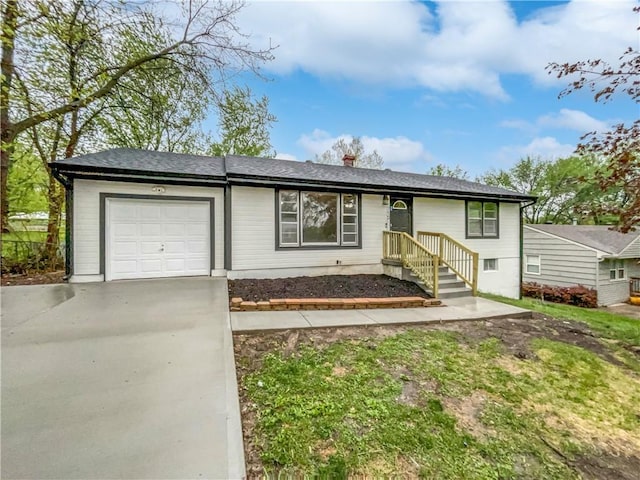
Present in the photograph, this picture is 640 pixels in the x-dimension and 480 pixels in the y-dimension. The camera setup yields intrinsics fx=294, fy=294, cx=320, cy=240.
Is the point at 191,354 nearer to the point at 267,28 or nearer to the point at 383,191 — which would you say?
the point at 383,191

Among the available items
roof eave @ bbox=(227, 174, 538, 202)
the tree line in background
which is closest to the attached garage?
roof eave @ bbox=(227, 174, 538, 202)

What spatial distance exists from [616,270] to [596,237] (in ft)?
6.01

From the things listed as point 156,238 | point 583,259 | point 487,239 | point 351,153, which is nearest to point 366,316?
point 156,238

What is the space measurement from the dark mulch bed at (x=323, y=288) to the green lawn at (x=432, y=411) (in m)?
2.44

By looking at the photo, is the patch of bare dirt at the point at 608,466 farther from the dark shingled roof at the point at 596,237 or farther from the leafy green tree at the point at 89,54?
the dark shingled roof at the point at 596,237

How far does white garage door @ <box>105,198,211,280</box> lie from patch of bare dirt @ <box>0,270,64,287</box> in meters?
1.69

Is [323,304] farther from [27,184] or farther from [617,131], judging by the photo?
[27,184]

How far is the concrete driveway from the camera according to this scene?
1.87 meters

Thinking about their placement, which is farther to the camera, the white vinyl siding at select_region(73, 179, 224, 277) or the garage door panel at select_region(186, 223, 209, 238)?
the garage door panel at select_region(186, 223, 209, 238)

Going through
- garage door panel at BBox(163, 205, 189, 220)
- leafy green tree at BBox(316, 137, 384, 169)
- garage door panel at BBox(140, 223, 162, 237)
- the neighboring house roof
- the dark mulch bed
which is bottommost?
the dark mulch bed

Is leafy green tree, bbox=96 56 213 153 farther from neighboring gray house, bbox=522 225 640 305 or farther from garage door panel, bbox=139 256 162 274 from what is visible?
neighboring gray house, bbox=522 225 640 305

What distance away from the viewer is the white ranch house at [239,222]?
282 inches

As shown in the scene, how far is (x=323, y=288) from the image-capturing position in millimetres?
7195

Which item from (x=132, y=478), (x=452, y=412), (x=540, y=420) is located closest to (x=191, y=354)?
(x=132, y=478)
